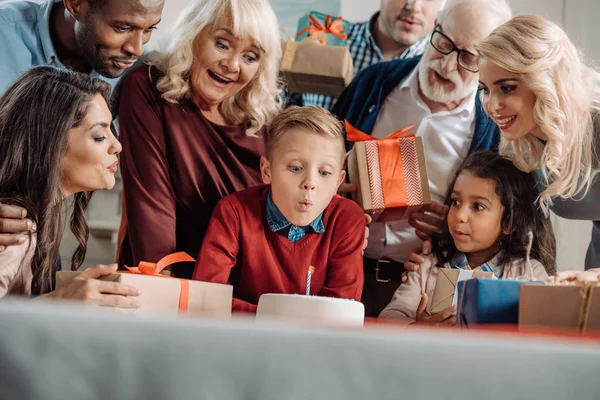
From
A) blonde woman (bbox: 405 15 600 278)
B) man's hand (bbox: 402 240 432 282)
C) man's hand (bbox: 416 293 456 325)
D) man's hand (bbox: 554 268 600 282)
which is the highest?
blonde woman (bbox: 405 15 600 278)

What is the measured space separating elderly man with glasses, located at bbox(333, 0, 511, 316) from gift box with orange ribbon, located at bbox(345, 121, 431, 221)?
0.21 feet

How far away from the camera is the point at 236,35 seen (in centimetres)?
156

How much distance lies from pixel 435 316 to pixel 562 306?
549 mm

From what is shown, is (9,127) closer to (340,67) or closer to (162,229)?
(162,229)

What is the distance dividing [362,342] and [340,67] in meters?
1.37

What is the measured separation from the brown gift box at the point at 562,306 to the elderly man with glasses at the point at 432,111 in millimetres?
740

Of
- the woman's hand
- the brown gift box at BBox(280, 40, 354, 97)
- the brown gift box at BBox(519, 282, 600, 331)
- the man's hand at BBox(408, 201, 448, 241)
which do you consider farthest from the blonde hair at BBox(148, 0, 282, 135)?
the brown gift box at BBox(519, 282, 600, 331)

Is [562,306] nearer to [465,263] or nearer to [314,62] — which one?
[465,263]

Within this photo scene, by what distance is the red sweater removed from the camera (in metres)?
1.41

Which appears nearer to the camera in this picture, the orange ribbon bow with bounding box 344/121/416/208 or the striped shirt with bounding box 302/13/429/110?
the orange ribbon bow with bounding box 344/121/416/208

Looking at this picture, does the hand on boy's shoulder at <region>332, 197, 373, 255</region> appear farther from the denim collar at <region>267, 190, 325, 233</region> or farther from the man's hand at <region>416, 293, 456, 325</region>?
the man's hand at <region>416, 293, 456, 325</region>

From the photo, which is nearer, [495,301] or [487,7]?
[495,301]

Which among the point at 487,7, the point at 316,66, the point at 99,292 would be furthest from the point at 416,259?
the point at 99,292

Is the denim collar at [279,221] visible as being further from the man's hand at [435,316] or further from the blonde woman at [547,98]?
the blonde woman at [547,98]
